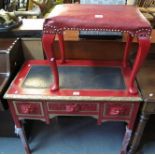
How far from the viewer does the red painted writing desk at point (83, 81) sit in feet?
3.04

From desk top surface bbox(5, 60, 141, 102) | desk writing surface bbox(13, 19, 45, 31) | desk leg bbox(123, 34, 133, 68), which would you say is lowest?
desk top surface bbox(5, 60, 141, 102)

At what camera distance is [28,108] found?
1.15 metres

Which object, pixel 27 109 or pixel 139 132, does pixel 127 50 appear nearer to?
pixel 139 132

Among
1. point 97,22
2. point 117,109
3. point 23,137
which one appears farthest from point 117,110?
point 23,137

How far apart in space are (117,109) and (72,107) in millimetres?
259

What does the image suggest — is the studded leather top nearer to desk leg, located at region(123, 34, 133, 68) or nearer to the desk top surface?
desk leg, located at region(123, 34, 133, 68)

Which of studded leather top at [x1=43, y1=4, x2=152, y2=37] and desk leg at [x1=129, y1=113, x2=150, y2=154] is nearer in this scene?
studded leather top at [x1=43, y1=4, x2=152, y2=37]

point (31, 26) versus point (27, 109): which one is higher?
point (31, 26)

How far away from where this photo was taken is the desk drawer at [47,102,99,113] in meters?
1.12

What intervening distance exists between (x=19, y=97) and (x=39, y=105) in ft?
0.40

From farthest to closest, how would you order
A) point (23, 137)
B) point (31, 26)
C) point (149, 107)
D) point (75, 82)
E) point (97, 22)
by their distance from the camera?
point (31, 26)
point (23, 137)
point (75, 82)
point (149, 107)
point (97, 22)

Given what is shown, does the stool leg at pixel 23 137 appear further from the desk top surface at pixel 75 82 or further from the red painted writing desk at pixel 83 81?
the desk top surface at pixel 75 82

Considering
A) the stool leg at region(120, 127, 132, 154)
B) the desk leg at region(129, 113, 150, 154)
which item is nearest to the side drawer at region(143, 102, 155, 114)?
the desk leg at region(129, 113, 150, 154)

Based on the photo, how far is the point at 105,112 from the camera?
1.15 meters
